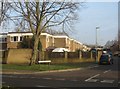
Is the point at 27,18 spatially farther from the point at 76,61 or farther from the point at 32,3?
the point at 76,61

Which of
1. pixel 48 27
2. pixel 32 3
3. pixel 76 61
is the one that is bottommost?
pixel 76 61

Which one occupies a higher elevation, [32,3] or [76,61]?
[32,3]

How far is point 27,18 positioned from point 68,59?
60.1 ft

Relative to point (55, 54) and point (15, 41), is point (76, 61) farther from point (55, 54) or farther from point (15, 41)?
point (15, 41)

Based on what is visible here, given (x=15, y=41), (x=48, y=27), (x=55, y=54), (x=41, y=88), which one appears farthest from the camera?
(x=15, y=41)

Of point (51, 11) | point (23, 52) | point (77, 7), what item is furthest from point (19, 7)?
point (23, 52)

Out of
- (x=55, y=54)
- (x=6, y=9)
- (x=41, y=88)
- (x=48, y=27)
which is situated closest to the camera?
(x=41, y=88)

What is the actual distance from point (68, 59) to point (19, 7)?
62.5 feet

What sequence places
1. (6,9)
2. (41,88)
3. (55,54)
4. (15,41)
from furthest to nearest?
(15,41) < (55,54) < (6,9) < (41,88)

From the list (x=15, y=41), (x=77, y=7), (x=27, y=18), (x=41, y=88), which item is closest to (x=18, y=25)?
(x=27, y=18)

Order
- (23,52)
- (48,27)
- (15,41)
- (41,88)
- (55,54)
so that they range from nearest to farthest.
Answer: (41,88)
(48,27)
(23,52)
(55,54)
(15,41)

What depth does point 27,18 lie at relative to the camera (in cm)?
3762

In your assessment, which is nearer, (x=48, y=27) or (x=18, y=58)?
(x=48, y=27)

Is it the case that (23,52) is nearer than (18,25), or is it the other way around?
(18,25)
